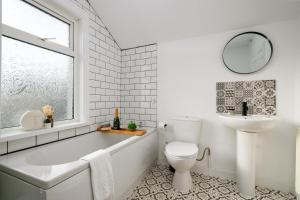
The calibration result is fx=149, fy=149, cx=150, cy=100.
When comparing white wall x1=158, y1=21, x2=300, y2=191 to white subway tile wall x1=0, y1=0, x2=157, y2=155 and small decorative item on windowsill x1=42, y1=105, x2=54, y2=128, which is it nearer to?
white subway tile wall x1=0, y1=0, x2=157, y2=155

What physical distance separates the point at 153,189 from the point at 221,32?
2.21m

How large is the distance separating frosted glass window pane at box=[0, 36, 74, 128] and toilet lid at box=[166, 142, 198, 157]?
133 cm

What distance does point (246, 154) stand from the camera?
165cm

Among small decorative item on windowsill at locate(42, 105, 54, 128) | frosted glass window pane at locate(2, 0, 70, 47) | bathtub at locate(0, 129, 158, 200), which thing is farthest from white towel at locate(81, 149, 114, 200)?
frosted glass window pane at locate(2, 0, 70, 47)

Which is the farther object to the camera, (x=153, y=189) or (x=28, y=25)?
(x=153, y=189)

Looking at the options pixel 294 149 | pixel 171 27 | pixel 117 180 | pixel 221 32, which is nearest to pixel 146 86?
pixel 171 27

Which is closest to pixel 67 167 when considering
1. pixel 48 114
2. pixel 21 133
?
pixel 21 133

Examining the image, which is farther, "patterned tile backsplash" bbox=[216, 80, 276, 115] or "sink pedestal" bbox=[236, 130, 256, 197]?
"patterned tile backsplash" bbox=[216, 80, 276, 115]

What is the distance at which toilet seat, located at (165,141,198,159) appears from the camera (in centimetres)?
161

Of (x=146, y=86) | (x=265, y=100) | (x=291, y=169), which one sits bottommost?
(x=291, y=169)

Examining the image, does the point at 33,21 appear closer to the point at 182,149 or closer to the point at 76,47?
the point at 76,47

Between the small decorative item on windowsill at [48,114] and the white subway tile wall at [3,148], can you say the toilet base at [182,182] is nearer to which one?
the small decorative item on windowsill at [48,114]

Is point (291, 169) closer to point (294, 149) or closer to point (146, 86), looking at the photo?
point (294, 149)

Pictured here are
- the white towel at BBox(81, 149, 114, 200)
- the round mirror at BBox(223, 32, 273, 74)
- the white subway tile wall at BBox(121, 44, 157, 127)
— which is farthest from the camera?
the white subway tile wall at BBox(121, 44, 157, 127)
